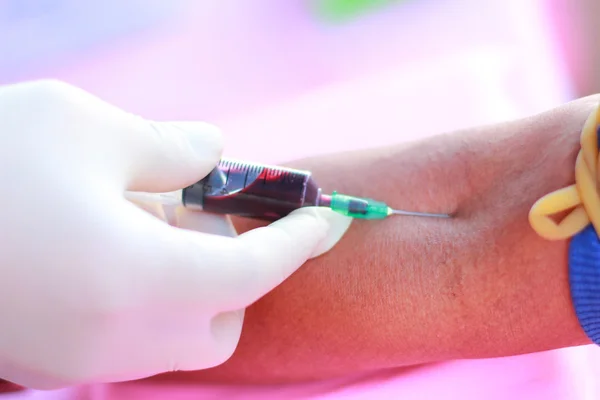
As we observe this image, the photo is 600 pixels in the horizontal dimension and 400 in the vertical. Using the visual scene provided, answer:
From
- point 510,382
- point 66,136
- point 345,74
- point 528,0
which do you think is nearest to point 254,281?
point 66,136

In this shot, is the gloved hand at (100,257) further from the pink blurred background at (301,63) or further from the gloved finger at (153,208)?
the pink blurred background at (301,63)

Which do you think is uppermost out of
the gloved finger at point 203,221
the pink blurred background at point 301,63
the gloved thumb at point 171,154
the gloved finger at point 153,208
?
the pink blurred background at point 301,63

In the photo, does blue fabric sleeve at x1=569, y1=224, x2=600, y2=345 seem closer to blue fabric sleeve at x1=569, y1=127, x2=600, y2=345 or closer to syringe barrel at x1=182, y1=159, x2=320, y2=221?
blue fabric sleeve at x1=569, y1=127, x2=600, y2=345

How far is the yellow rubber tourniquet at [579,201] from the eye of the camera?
0.72 metres

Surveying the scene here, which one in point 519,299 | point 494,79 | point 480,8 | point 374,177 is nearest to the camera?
point 519,299

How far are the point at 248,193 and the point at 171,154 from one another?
0.40 feet

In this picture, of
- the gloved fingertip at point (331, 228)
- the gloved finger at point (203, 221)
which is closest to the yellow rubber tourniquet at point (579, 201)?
the gloved fingertip at point (331, 228)

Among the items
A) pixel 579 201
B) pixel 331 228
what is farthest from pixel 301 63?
pixel 579 201

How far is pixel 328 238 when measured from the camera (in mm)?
870

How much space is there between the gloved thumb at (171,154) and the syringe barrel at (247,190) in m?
0.03

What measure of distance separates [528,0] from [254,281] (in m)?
1.15

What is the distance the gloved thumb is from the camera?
0.72m

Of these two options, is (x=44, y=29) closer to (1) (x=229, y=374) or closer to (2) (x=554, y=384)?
(1) (x=229, y=374)

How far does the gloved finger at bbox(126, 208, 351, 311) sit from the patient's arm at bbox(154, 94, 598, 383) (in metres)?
0.13
